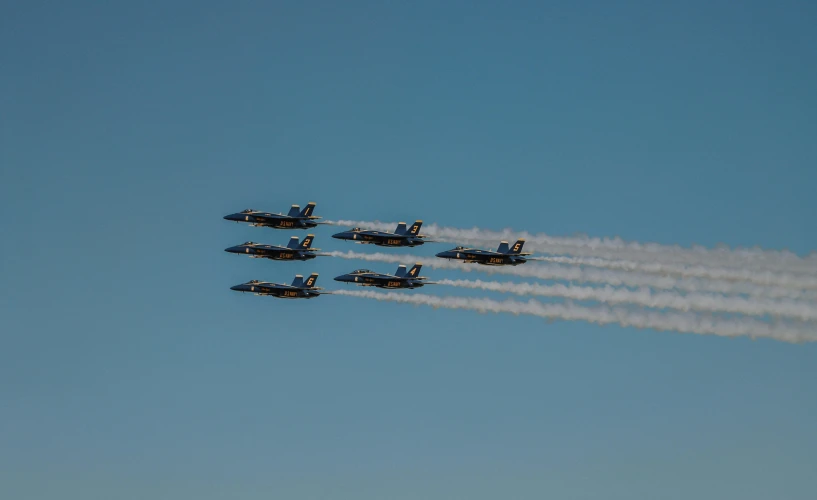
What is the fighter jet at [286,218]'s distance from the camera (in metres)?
142

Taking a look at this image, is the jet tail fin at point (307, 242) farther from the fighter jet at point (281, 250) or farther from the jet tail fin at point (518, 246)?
the jet tail fin at point (518, 246)

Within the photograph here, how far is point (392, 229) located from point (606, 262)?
72.3ft

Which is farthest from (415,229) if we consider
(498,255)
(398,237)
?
(498,255)

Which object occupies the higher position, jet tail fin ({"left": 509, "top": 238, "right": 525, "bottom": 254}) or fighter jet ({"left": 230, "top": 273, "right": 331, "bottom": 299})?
jet tail fin ({"left": 509, "top": 238, "right": 525, "bottom": 254})

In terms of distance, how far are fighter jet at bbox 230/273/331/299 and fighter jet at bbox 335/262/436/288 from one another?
9.08 ft

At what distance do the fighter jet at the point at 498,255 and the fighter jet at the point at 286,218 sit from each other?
1503 centimetres

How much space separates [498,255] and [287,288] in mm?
22260

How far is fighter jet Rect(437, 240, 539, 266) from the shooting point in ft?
452

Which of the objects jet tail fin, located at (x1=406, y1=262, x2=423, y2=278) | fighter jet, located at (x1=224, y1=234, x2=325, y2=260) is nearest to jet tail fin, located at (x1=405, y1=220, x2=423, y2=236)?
jet tail fin, located at (x1=406, y1=262, x2=423, y2=278)

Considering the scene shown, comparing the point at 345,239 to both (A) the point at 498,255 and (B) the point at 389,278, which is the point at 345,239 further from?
(A) the point at 498,255

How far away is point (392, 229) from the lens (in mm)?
142875

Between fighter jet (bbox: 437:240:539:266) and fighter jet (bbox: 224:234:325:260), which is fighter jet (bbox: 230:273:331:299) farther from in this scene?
fighter jet (bbox: 437:240:539:266)

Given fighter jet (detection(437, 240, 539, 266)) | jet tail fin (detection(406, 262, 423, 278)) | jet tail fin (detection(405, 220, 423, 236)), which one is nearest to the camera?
fighter jet (detection(437, 240, 539, 266))

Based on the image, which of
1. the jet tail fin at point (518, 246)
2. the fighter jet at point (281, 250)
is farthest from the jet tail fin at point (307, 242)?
the jet tail fin at point (518, 246)
